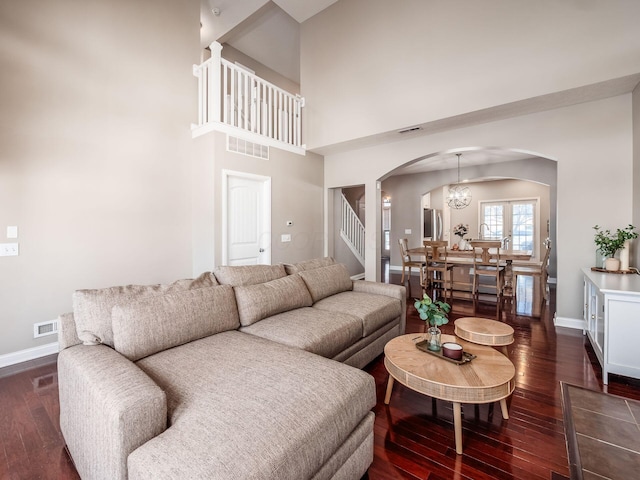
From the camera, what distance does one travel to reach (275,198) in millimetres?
5000

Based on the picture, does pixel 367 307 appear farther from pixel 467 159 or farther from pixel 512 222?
pixel 512 222

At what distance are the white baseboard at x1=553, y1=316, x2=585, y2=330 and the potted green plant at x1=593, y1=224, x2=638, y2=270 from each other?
89 centimetres

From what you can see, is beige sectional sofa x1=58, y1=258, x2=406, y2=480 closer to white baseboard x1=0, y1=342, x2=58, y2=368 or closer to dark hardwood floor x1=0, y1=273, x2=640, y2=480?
dark hardwood floor x1=0, y1=273, x2=640, y2=480

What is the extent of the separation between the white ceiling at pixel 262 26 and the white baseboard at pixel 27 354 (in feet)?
17.3

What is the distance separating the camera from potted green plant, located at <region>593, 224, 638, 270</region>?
320cm

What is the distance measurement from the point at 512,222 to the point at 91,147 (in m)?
9.90

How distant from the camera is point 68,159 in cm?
324

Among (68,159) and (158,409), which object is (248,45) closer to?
(68,159)

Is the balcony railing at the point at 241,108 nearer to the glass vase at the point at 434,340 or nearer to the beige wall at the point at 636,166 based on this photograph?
the glass vase at the point at 434,340

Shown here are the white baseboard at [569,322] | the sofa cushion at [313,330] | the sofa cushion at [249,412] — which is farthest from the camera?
the white baseboard at [569,322]

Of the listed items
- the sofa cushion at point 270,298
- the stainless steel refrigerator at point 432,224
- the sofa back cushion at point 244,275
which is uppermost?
the stainless steel refrigerator at point 432,224

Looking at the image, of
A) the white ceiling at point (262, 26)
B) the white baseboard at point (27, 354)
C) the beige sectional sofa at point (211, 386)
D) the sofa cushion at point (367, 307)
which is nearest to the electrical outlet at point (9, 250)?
the white baseboard at point (27, 354)

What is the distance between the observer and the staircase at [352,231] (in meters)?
6.63

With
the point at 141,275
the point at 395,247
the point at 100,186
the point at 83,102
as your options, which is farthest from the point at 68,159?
the point at 395,247
